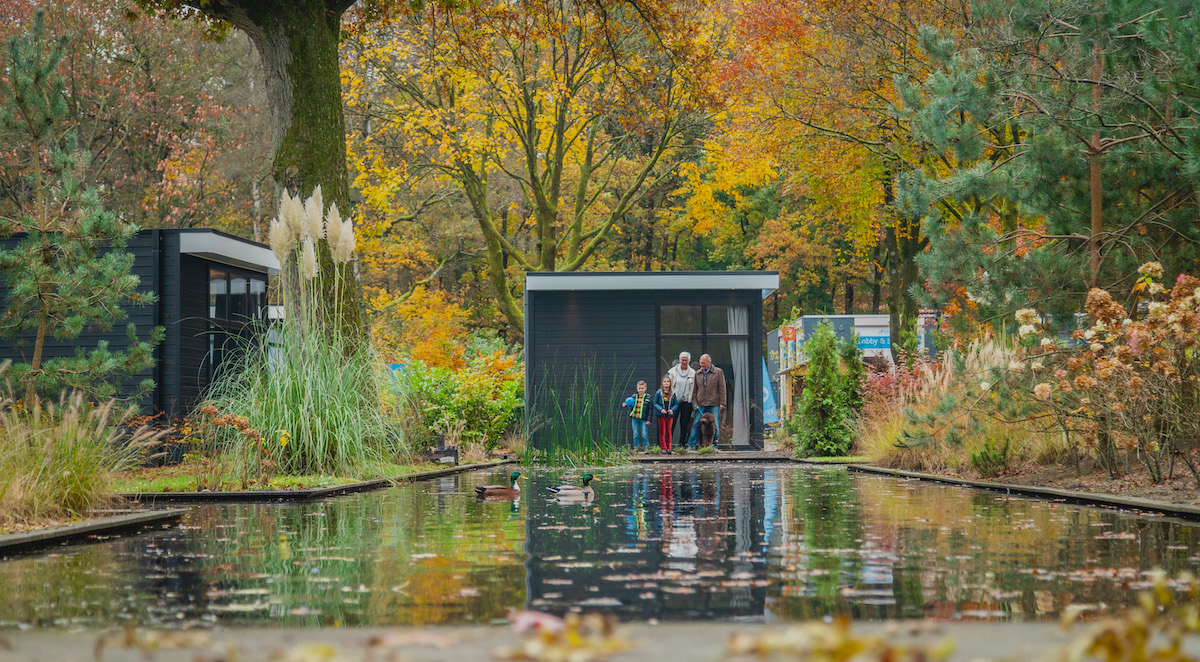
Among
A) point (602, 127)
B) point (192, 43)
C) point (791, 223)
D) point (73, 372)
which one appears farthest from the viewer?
point (791, 223)

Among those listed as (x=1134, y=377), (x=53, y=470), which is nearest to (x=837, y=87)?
(x=1134, y=377)

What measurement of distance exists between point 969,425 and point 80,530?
760cm

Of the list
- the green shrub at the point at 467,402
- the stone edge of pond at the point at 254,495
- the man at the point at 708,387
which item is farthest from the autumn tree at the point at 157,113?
the stone edge of pond at the point at 254,495

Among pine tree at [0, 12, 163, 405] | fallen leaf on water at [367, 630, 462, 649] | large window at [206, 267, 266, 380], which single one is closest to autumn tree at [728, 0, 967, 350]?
large window at [206, 267, 266, 380]

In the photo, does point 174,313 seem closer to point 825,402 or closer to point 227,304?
point 227,304

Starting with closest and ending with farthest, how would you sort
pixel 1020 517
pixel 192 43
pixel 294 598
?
pixel 294 598 → pixel 1020 517 → pixel 192 43

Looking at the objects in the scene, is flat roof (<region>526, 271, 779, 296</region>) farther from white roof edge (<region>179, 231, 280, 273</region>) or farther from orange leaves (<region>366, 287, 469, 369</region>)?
orange leaves (<region>366, 287, 469, 369</region>)

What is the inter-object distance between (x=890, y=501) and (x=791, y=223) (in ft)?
91.1

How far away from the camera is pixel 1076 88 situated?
31.1ft

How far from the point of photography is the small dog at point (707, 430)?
A: 1956cm

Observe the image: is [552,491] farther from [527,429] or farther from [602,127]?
[602,127]

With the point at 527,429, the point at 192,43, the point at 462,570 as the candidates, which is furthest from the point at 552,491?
the point at 192,43

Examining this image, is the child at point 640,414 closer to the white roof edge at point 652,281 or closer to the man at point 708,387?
the man at point 708,387

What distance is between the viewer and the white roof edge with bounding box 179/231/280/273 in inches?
642
